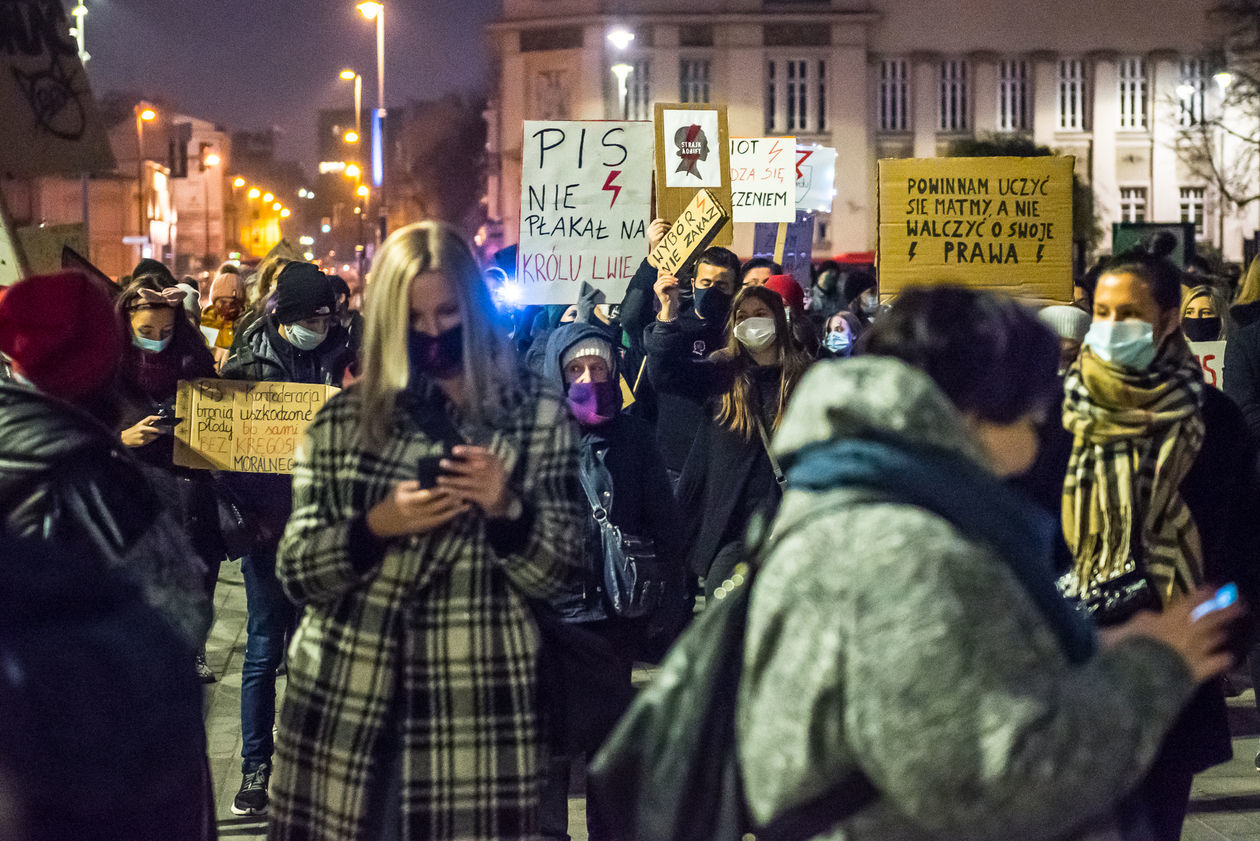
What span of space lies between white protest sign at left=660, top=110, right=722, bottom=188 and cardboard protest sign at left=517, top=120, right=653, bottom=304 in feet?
3.53

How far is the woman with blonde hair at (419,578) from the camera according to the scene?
3215 mm

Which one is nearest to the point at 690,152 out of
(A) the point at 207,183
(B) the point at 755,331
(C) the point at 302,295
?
(B) the point at 755,331

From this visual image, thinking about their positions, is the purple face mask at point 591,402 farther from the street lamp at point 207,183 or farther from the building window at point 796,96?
the street lamp at point 207,183

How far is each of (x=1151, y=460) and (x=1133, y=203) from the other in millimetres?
62632

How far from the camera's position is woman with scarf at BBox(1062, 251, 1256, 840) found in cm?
402

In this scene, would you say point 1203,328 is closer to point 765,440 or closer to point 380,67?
point 765,440

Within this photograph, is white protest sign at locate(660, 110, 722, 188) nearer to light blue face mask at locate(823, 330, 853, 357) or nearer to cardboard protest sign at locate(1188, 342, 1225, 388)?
light blue face mask at locate(823, 330, 853, 357)

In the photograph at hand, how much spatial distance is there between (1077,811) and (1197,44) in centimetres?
6489

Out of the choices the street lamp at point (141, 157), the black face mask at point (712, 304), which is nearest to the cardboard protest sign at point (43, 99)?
the black face mask at point (712, 304)

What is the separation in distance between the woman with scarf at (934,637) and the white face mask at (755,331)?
381cm

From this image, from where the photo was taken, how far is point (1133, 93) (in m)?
62.3

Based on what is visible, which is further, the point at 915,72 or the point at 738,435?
the point at 915,72

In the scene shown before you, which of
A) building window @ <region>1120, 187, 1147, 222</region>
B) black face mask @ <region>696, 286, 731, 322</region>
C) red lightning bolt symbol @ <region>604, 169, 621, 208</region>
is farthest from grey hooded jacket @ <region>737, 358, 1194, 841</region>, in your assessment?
building window @ <region>1120, 187, 1147, 222</region>

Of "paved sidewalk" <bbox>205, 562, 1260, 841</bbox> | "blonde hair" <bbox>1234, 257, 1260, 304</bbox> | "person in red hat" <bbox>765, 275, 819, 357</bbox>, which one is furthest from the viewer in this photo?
"person in red hat" <bbox>765, 275, 819, 357</bbox>
